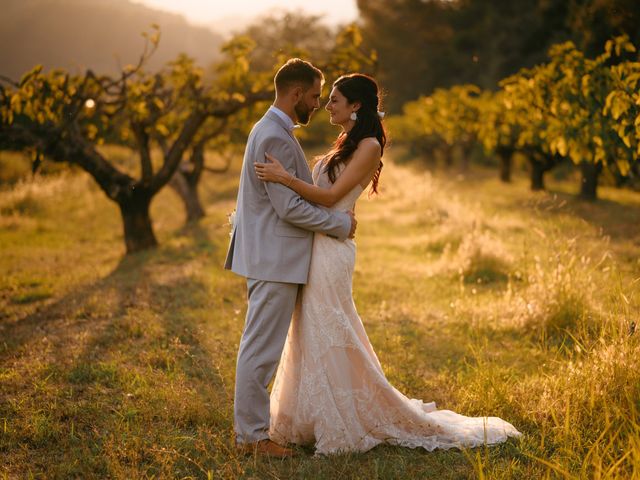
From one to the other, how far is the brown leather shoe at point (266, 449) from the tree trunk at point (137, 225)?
7.80 meters

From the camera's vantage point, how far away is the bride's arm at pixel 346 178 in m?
3.35

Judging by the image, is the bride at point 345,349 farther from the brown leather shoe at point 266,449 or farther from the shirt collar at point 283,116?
the shirt collar at point 283,116

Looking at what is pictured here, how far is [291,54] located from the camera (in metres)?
9.62

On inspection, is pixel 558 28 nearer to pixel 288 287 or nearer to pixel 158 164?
pixel 158 164

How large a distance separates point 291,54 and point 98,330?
5624mm

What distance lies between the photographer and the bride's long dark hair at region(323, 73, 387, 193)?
3520mm

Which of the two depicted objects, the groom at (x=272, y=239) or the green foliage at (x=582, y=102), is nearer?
the groom at (x=272, y=239)

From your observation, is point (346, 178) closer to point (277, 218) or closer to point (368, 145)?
point (368, 145)

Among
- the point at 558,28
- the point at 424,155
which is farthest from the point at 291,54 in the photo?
the point at 424,155

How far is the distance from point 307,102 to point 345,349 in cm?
147

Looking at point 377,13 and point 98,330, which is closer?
point 98,330

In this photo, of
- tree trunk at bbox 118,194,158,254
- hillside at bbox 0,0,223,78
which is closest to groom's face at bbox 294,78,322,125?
tree trunk at bbox 118,194,158,254

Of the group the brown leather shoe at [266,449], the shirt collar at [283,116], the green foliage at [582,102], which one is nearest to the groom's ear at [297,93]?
the shirt collar at [283,116]

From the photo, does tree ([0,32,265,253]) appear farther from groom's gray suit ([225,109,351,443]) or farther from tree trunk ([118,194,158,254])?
groom's gray suit ([225,109,351,443])
